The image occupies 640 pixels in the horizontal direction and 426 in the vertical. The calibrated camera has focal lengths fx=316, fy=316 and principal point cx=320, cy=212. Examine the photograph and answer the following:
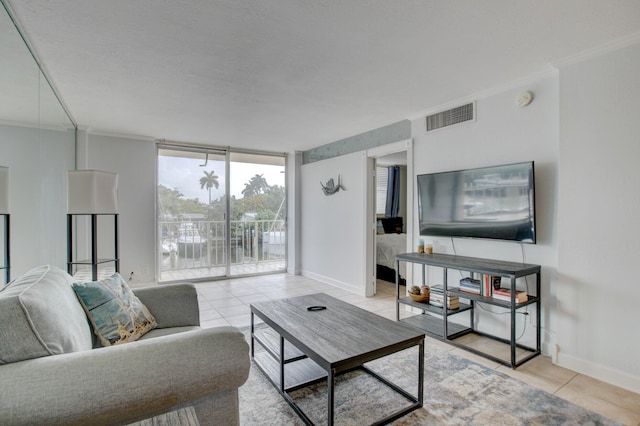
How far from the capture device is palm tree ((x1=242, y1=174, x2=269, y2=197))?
18.9ft

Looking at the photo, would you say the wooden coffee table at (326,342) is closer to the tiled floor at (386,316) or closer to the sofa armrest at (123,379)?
the sofa armrest at (123,379)

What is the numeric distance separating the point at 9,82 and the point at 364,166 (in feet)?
11.6

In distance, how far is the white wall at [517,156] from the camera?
100 inches

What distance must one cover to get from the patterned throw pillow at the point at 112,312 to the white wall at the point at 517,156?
9.29ft

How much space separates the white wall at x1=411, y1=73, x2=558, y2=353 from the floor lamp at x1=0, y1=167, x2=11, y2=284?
3.43 m

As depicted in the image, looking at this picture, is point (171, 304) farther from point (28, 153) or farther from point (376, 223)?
point (376, 223)

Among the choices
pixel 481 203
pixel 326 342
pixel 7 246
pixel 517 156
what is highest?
pixel 517 156

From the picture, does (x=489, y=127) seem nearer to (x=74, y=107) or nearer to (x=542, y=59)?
(x=542, y=59)

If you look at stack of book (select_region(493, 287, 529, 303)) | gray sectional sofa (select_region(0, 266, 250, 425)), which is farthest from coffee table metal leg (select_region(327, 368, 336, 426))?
stack of book (select_region(493, 287, 529, 303))

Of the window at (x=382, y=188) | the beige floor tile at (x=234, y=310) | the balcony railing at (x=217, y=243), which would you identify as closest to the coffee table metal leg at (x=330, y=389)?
the beige floor tile at (x=234, y=310)

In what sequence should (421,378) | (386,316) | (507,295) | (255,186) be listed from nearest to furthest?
(421,378)
(507,295)
(386,316)
(255,186)

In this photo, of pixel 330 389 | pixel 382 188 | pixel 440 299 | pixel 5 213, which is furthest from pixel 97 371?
pixel 382 188

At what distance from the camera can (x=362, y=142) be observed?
14.9 ft

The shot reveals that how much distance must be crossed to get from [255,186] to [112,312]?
4278 millimetres
